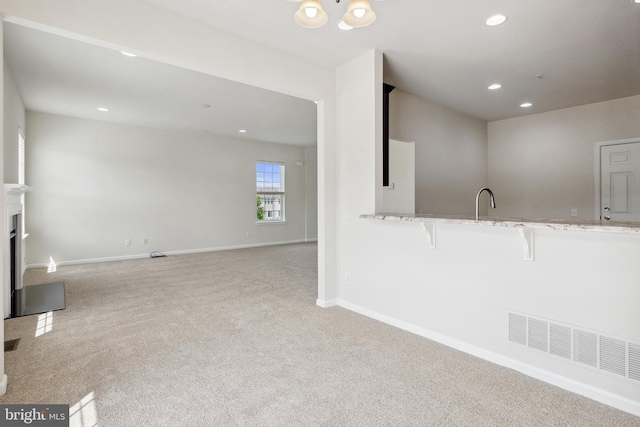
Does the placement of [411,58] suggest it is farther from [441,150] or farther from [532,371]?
[532,371]

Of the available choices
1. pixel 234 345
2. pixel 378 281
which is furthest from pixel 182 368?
pixel 378 281

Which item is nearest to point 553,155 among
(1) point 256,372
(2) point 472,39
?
(2) point 472,39

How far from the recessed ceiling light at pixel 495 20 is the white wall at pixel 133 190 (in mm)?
6327

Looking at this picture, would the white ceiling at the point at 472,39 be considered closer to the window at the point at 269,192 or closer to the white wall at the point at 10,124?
the white wall at the point at 10,124

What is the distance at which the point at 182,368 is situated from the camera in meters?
2.24

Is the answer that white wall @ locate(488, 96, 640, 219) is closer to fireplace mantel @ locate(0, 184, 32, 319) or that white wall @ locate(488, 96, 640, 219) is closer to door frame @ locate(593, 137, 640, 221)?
door frame @ locate(593, 137, 640, 221)

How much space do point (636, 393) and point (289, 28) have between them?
Answer: 342 centimetres

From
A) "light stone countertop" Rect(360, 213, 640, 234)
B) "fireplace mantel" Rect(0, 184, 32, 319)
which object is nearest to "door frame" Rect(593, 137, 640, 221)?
"light stone countertop" Rect(360, 213, 640, 234)

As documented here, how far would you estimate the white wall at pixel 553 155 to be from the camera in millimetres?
4875

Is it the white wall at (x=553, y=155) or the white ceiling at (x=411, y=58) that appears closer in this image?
the white ceiling at (x=411, y=58)

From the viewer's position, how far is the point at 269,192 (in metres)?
8.84

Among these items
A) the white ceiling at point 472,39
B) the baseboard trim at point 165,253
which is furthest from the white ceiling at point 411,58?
the baseboard trim at point 165,253

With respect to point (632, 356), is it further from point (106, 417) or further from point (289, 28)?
point (289, 28)

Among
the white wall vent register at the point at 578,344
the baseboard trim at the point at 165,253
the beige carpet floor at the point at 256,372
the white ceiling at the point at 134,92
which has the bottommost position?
the beige carpet floor at the point at 256,372
